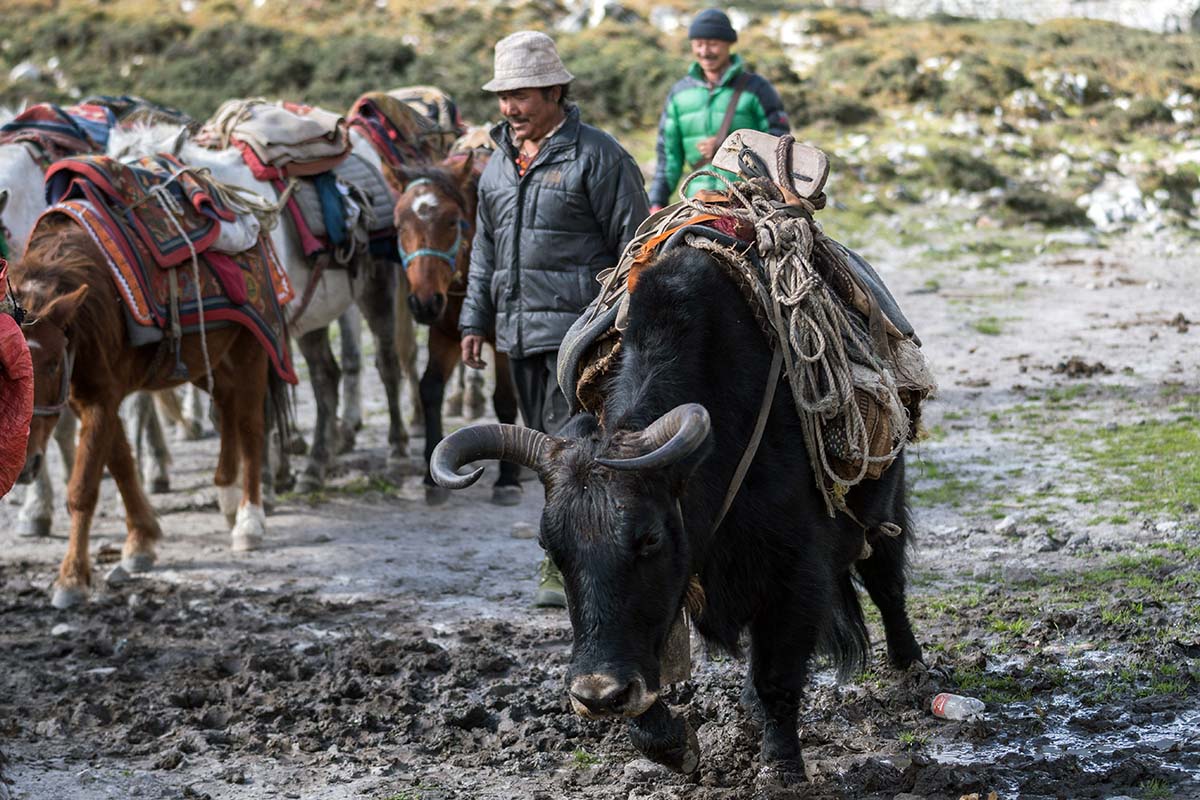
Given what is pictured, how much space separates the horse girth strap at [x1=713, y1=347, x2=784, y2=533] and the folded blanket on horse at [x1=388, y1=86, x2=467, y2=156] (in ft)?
19.2

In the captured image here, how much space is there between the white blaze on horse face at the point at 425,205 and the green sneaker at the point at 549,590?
94.6 inches

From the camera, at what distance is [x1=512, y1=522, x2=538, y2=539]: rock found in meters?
6.84

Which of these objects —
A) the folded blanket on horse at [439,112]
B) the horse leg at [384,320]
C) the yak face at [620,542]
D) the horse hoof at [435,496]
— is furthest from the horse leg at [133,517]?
the yak face at [620,542]

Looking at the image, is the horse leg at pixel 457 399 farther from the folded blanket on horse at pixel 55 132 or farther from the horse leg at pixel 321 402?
the folded blanket on horse at pixel 55 132

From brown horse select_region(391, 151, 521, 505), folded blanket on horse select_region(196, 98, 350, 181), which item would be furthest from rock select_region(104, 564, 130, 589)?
folded blanket on horse select_region(196, 98, 350, 181)

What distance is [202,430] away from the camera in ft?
31.7

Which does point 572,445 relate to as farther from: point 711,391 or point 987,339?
point 987,339

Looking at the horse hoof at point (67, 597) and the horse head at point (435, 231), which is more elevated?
the horse head at point (435, 231)

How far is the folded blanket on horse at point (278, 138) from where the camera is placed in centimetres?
774

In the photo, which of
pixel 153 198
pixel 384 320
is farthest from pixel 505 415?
pixel 153 198

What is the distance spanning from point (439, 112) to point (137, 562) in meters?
4.21

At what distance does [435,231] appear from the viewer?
728 cm

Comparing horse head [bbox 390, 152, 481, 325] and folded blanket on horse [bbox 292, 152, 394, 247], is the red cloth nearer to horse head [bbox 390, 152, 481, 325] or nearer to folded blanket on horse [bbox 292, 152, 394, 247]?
horse head [bbox 390, 152, 481, 325]

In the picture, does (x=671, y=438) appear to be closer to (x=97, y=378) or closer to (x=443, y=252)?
(x=97, y=378)
